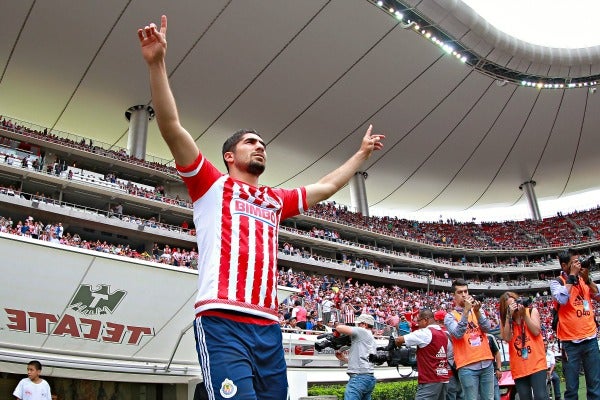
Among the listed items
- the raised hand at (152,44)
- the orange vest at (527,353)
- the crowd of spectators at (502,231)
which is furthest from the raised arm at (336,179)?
the crowd of spectators at (502,231)

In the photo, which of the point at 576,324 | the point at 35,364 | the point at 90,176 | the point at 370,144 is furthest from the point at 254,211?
the point at 90,176

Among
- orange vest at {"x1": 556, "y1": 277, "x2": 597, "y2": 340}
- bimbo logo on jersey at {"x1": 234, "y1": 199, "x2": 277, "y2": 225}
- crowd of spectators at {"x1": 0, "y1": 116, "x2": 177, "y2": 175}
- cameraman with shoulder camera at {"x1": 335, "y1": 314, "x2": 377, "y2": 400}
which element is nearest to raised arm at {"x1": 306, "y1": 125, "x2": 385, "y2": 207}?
bimbo logo on jersey at {"x1": 234, "y1": 199, "x2": 277, "y2": 225}

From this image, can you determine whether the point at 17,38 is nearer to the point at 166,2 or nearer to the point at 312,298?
the point at 166,2

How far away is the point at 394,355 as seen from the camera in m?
5.67

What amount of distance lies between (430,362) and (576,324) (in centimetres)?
163

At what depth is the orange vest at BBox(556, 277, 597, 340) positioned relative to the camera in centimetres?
516

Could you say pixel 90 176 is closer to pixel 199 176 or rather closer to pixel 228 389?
pixel 199 176

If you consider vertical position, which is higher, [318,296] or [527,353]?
[318,296]

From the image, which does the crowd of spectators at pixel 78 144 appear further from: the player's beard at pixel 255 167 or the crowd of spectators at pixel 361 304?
the player's beard at pixel 255 167

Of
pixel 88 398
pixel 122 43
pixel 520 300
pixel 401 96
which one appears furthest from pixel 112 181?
pixel 520 300

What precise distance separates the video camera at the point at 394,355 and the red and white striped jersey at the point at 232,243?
11.0 feet

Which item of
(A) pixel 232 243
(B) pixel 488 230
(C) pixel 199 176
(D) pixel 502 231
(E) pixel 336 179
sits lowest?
(A) pixel 232 243

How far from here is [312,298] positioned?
20.8 meters

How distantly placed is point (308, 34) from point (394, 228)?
21005 mm
